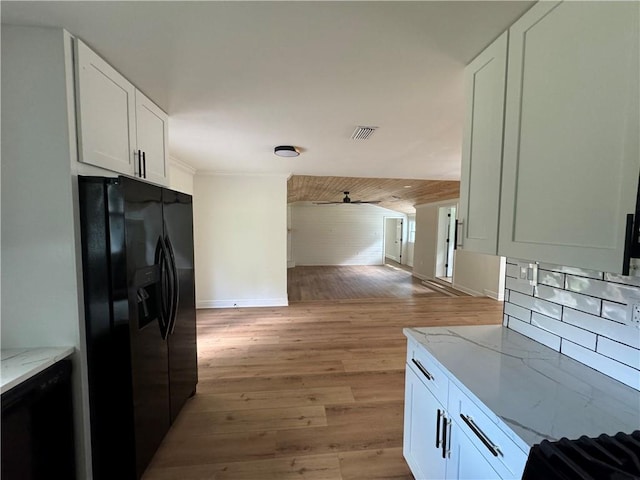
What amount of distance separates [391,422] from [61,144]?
105 inches

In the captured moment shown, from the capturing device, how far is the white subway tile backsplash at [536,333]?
54.1 inches

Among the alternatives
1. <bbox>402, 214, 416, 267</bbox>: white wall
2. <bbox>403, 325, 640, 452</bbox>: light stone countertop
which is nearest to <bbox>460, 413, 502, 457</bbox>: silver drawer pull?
<bbox>403, 325, 640, 452</bbox>: light stone countertop

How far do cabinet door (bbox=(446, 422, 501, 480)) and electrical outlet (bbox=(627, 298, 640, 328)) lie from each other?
76 centimetres

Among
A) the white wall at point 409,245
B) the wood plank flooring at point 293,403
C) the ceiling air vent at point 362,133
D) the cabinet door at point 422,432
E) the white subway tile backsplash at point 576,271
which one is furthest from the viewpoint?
the white wall at point 409,245

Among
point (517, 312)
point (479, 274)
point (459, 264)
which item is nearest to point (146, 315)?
point (517, 312)

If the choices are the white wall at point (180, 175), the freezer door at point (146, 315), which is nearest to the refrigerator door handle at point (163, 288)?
the freezer door at point (146, 315)

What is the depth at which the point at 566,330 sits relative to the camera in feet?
4.29

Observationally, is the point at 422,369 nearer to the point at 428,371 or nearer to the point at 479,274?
the point at 428,371

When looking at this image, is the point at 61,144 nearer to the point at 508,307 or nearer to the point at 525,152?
the point at 525,152

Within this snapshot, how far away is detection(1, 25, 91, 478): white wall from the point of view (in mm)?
1227

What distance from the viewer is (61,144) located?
1.26m

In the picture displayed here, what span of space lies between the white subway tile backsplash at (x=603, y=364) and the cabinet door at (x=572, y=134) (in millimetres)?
555

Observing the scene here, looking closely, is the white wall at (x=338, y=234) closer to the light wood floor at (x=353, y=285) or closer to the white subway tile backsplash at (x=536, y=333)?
the light wood floor at (x=353, y=285)

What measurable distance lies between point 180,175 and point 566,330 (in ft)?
14.7
